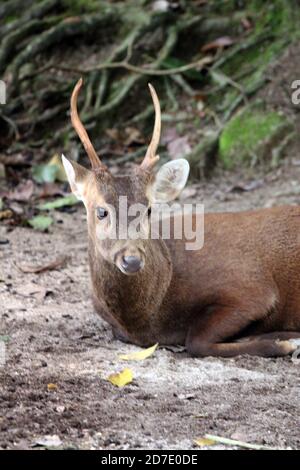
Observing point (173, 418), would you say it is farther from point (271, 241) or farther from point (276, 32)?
point (276, 32)

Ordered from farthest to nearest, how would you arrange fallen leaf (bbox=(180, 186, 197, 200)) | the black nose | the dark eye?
fallen leaf (bbox=(180, 186, 197, 200)), the dark eye, the black nose

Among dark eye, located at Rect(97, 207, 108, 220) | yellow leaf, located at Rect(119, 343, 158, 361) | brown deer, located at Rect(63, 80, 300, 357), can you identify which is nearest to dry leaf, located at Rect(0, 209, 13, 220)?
brown deer, located at Rect(63, 80, 300, 357)

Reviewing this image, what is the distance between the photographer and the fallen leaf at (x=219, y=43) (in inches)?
399

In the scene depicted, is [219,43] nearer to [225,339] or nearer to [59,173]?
[59,173]

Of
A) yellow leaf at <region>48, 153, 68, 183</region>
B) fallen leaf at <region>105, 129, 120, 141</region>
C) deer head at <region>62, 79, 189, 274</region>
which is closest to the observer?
deer head at <region>62, 79, 189, 274</region>

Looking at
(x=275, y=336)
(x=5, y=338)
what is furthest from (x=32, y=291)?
(x=275, y=336)

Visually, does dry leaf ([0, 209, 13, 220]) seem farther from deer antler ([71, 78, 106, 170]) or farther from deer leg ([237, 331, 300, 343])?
deer leg ([237, 331, 300, 343])

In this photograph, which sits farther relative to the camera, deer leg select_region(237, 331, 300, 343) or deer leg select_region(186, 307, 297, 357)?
deer leg select_region(237, 331, 300, 343)

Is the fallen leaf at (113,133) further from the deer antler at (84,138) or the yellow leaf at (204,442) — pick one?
the yellow leaf at (204,442)

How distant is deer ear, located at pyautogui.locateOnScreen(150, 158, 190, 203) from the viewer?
5.38 metres

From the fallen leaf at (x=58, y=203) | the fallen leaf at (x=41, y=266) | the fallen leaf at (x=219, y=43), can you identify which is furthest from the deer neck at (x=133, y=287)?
the fallen leaf at (x=219, y=43)

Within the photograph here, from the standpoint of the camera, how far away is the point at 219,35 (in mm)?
10359

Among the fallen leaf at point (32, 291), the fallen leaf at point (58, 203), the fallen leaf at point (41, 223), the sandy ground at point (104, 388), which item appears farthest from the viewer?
the fallen leaf at point (58, 203)

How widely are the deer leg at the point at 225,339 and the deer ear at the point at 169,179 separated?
2.36 feet
